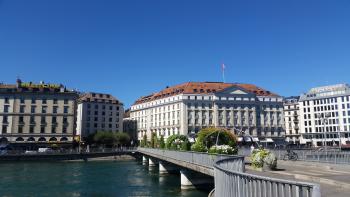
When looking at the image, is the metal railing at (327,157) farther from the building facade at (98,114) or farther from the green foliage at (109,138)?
the building facade at (98,114)

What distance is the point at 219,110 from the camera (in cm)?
10994

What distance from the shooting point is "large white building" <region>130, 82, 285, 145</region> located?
108 metres

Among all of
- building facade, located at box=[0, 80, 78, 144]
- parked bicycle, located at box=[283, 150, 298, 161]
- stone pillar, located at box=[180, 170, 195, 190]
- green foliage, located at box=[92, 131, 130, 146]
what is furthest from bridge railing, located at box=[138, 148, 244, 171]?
green foliage, located at box=[92, 131, 130, 146]

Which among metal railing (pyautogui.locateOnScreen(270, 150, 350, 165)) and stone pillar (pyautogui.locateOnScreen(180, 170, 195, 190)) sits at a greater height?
metal railing (pyautogui.locateOnScreen(270, 150, 350, 165))

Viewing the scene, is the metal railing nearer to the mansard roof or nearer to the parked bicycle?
the parked bicycle

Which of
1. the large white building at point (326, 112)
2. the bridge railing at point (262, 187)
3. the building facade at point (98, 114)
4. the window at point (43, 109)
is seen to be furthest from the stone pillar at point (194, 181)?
the large white building at point (326, 112)

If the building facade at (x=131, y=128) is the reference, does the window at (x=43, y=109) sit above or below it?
above

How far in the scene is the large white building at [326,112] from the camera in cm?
11962

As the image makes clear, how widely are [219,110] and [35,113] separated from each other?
5569cm

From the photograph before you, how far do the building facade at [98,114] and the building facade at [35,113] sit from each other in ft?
55.2

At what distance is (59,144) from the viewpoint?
9919 cm

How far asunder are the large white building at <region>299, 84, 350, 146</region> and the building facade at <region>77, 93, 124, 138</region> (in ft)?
231

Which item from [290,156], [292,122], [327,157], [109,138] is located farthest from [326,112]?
[327,157]

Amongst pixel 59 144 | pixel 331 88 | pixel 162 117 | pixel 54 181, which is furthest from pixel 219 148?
pixel 331 88
